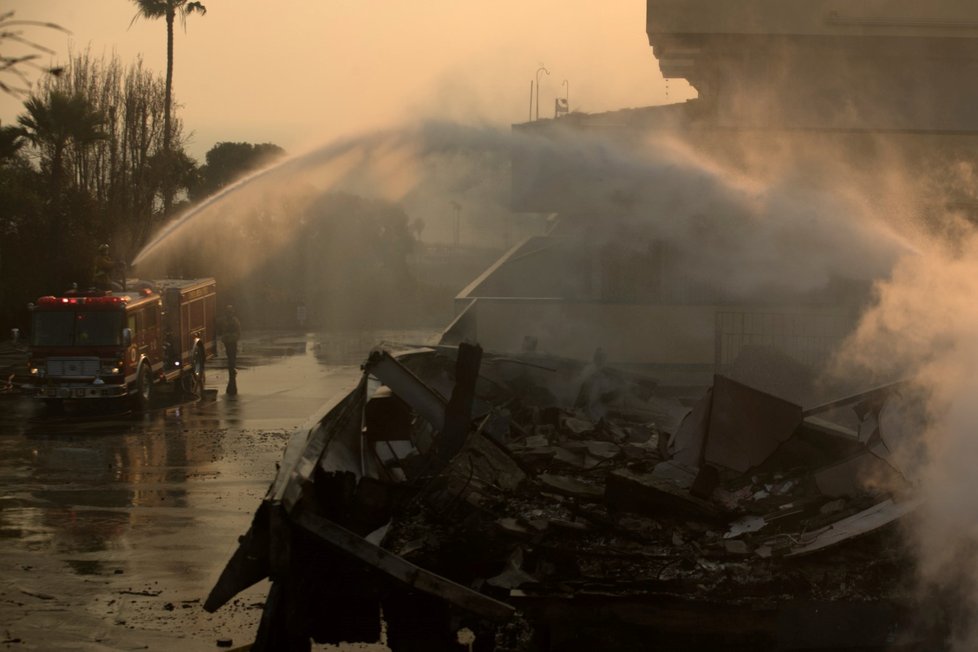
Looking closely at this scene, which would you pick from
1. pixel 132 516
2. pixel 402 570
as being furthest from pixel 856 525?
pixel 132 516

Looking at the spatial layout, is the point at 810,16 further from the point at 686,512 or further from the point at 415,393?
the point at 686,512

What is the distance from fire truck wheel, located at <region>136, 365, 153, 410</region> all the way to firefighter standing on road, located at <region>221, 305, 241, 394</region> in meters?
1.92

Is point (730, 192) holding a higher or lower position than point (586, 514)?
higher

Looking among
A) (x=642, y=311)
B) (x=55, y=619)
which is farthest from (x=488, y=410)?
(x=642, y=311)

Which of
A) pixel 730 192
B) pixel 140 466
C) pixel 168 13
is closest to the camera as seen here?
pixel 140 466

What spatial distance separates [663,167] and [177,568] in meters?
11.6

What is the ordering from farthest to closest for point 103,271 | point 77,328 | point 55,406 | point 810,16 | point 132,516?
1. point 103,271
2. point 55,406
3. point 77,328
4. point 810,16
5. point 132,516

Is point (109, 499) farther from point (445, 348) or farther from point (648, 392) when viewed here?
point (648, 392)

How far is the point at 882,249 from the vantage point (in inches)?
717

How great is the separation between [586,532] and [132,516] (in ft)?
21.7

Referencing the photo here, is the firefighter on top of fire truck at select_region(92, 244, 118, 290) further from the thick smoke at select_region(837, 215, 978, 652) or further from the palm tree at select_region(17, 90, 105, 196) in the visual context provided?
the palm tree at select_region(17, 90, 105, 196)

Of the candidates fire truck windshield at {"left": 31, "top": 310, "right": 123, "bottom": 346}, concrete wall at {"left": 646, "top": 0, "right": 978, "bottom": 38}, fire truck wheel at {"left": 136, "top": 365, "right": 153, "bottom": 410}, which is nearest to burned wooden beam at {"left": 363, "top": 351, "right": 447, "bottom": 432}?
concrete wall at {"left": 646, "top": 0, "right": 978, "bottom": 38}

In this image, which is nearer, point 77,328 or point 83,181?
point 77,328

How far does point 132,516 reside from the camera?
1298 centimetres
